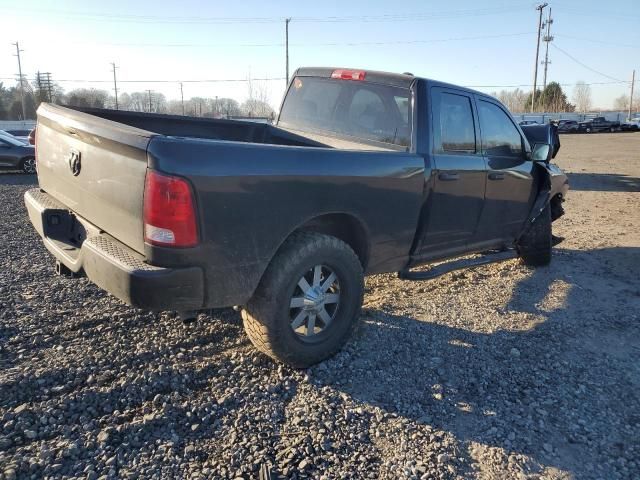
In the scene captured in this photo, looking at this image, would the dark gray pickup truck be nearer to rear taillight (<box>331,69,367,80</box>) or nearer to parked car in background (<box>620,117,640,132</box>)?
rear taillight (<box>331,69,367,80</box>)

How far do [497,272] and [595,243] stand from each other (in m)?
2.45

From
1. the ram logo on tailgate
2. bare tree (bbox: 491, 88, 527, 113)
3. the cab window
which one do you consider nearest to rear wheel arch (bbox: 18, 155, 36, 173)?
the ram logo on tailgate

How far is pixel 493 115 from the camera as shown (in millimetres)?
4988

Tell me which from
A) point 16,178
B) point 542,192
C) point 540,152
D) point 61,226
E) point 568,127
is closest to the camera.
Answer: point 61,226

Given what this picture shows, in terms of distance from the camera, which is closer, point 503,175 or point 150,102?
point 503,175

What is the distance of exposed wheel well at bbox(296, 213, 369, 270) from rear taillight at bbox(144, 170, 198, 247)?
952 mm

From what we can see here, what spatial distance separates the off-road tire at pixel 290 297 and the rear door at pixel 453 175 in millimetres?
964

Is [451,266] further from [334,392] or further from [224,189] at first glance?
[224,189]

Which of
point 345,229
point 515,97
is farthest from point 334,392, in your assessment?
point 515,97

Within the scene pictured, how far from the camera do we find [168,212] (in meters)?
2.60

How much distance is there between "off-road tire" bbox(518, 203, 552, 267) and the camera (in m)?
5.86

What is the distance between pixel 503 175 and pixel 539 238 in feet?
4.46

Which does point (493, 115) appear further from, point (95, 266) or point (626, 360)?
point (95, 266)

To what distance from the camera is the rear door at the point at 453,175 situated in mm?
4133
